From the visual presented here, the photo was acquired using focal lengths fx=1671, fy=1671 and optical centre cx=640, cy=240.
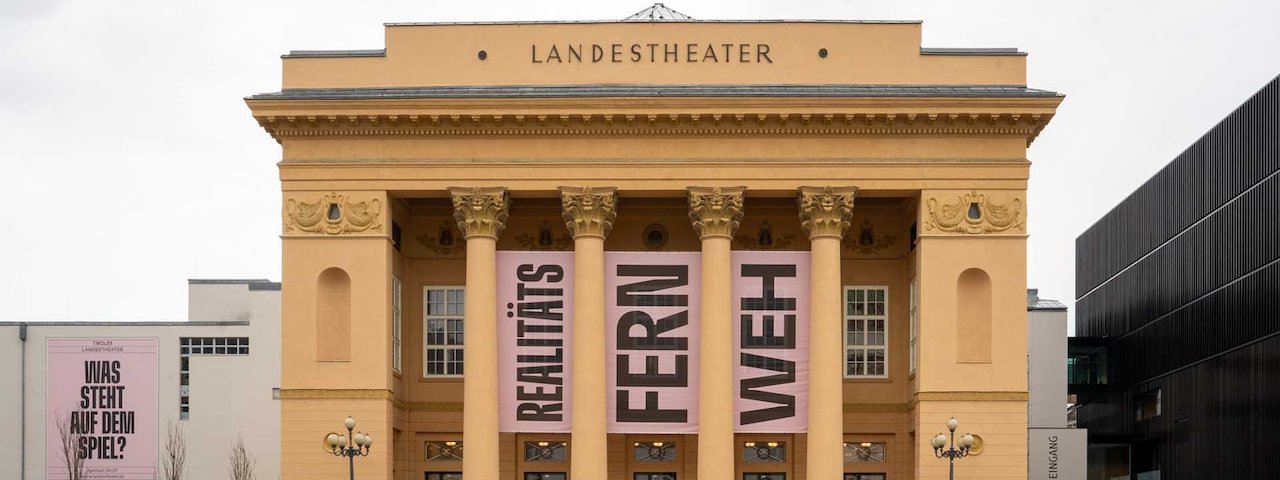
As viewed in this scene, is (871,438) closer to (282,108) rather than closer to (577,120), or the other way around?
(577,120)

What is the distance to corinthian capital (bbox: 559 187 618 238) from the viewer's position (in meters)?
42.0

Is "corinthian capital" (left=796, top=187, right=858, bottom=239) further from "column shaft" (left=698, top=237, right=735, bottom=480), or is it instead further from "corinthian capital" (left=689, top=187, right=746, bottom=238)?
"column shaft" (left=698, top=237, right=735, bottom=480)

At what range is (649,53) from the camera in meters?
42.8

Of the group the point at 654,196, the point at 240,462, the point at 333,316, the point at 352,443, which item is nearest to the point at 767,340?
the point at 654,196

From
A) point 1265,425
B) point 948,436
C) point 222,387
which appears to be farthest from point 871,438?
point 222,387

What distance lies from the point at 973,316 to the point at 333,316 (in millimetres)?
16051

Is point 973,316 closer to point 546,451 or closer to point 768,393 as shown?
point 768,393

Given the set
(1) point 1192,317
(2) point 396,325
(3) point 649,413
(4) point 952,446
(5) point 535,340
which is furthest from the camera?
(1) point 1192,317

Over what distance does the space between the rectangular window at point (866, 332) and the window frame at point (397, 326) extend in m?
12.0

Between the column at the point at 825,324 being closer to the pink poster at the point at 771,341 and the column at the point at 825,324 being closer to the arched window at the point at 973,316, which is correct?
the pink poster at the point at 771,341

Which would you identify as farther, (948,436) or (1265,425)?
(1265,425)

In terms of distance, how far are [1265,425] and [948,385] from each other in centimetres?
2676

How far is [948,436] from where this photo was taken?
4075 cm

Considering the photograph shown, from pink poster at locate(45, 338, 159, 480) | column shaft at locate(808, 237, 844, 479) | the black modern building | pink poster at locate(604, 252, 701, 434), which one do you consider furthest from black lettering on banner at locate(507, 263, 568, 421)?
pink poster at locate(45, 338, 159, 480)
